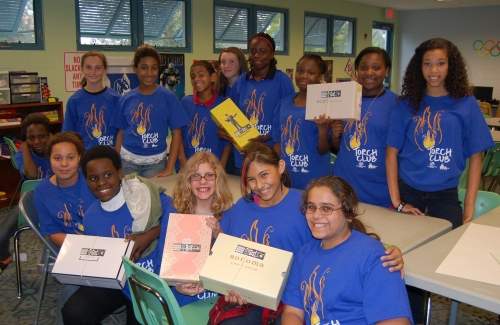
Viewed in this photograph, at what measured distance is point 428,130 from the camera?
2211 millimetres

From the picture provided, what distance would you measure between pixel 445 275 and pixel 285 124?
4.77 feet

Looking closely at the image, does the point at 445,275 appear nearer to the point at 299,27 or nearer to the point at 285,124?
the point at 285,124

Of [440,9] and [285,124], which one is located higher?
[440,9]

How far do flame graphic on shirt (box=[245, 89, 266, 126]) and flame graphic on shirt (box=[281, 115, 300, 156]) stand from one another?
0.37 metres

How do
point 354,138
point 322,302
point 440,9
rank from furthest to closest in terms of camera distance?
point 440,9
point 354,138
point 322,302

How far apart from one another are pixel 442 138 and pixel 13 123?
176 inches

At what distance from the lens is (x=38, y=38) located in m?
5.73

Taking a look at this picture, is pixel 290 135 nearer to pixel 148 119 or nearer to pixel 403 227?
pixel 403 227

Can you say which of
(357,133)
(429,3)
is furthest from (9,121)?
(429,3)

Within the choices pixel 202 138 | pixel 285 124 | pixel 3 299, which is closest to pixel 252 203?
pixel 285 124

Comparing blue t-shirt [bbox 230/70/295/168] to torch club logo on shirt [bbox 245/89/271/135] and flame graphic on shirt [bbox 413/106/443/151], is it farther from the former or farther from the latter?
flame graphic on shirt [bbox 413/106/443/151]

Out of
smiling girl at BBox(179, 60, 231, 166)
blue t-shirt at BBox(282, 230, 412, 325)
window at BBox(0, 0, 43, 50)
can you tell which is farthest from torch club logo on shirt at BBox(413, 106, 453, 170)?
window at BBox(0, 0, 43, 50)

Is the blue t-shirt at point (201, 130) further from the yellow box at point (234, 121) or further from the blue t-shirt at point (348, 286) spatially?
the blue t-shirt at point (348, 286)

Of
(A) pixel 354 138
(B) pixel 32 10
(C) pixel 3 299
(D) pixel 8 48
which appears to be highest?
(B) pixel 32 10
